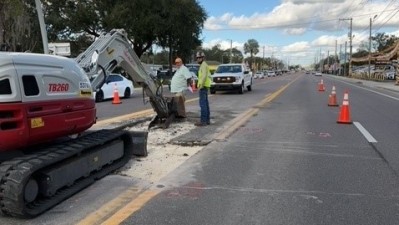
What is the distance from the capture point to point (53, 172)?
5.81 meters

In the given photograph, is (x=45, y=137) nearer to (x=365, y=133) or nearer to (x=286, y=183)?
(x=286, y=183)

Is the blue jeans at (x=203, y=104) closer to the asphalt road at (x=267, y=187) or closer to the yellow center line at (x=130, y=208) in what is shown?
the asphalt road at (x=267, y=187)

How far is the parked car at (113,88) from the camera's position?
2415cm

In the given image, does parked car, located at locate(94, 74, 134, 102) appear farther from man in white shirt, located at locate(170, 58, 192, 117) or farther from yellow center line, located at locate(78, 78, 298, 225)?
yellow center line, located at locate(78, 78, 298, 225)

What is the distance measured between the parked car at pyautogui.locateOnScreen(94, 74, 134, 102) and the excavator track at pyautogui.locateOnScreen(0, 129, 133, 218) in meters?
16.5

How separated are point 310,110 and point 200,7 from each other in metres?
41.1

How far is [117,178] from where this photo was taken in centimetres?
729

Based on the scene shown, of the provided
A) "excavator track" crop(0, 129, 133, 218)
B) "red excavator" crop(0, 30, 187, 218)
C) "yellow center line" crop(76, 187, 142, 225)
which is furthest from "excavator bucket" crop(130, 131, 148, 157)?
"yellow center line" crop(76, 187, 142, 225)

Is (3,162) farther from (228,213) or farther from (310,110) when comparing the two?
A: (310,110)

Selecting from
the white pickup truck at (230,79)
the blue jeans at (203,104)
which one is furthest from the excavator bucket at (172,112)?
the white pickup truck at (230,79)

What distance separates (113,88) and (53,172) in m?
19.8

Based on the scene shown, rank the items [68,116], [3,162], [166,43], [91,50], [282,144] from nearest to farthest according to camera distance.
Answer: [3,162]
[68,116]
[91,50]
[282,144]
[166,43]

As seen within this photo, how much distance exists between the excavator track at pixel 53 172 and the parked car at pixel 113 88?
54.2 feet

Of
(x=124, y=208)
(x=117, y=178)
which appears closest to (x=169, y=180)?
(x=117, y=178)
